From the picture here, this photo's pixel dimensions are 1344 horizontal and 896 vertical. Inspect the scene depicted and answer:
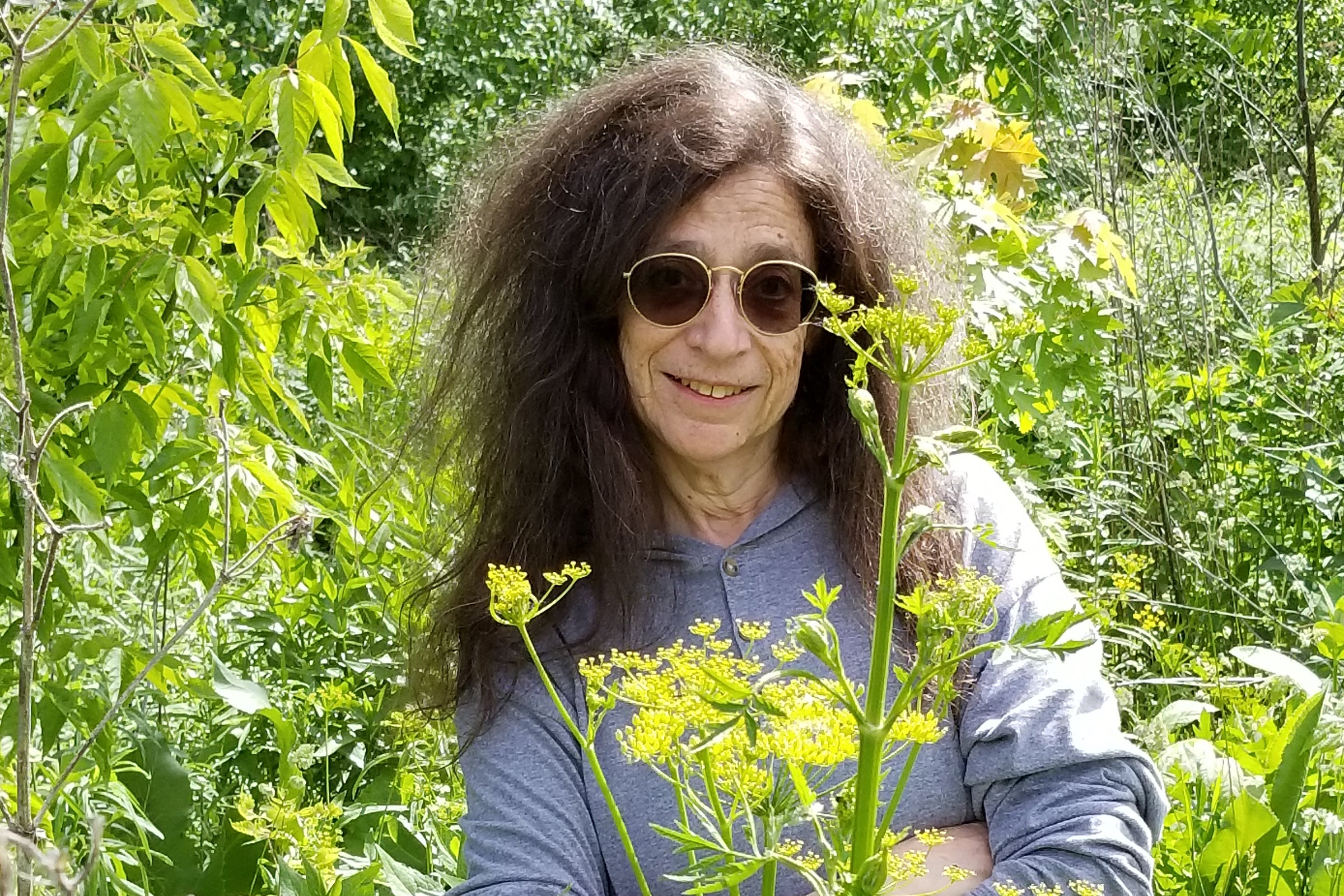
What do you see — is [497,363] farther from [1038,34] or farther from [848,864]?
[1038,34]

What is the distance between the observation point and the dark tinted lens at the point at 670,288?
1873mm

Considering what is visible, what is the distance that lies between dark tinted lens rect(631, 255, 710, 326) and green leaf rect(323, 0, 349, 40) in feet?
1.48

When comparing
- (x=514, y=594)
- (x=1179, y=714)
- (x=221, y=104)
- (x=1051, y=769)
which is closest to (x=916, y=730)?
(x=514, y=594)

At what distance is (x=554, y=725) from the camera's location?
1.85 meters

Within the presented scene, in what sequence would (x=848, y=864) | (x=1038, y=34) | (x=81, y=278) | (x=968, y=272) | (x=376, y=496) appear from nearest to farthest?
(x=848, y=864), (x=81, y=278), (x=376, y=496), (x=968, y=272), (x=1038, y=34)

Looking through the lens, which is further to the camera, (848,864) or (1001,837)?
(1001,837)

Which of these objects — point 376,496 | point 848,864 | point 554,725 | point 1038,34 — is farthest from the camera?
point 1038,34

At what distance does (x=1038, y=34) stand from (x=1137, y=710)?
273 cm

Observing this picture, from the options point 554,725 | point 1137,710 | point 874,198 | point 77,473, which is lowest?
point 1137,710

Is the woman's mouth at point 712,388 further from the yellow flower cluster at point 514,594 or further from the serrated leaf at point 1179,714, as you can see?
the serrated leaf at point 1179,714

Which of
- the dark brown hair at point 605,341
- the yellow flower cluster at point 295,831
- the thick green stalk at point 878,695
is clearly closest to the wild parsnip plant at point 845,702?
the thick green stalk at point 878,695

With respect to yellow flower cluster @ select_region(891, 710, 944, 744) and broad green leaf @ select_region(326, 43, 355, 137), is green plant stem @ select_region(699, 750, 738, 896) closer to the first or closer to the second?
yellow flower cluster @ select_region(891, 710, 944, 744)

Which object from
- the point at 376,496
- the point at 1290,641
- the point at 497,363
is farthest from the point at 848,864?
the point at 1290,641

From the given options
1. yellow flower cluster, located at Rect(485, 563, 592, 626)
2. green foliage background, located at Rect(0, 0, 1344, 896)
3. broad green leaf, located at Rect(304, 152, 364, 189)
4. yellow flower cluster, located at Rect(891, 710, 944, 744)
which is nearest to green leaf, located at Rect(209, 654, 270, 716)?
green foliage background, located at Rect(0, 0, 1344, 896)
